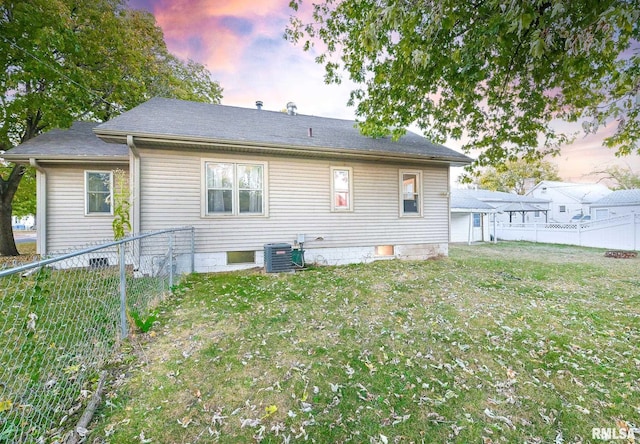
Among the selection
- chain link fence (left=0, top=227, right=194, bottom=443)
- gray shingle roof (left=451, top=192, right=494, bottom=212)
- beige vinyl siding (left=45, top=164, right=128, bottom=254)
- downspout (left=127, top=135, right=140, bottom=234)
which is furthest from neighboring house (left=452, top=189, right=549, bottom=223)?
chain link fence (left=0, top=227, right=194, bottom=443)

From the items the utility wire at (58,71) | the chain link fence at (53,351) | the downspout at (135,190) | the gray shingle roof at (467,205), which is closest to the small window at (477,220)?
the gray shingle roof at (467,205)

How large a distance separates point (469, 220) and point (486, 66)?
13.0 m

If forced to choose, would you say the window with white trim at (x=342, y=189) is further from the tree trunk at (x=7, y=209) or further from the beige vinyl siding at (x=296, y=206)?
the tree trunk at (x=7, y=209)

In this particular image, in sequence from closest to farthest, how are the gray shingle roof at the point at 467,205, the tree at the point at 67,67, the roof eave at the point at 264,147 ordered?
the roof eave at the point at 264,147
the tree at the point at 67,67
the gray shingle roof at the point at 467,205

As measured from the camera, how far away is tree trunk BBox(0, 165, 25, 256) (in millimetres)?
9348

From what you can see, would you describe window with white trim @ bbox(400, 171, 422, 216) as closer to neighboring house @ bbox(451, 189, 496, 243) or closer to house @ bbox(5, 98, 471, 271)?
house @ bbox(5, 98, 471, 271)

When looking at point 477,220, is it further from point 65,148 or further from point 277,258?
point 65,148

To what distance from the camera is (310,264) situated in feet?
26.1

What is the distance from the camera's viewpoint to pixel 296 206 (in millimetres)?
7859

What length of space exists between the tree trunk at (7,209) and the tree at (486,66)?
36.5ft

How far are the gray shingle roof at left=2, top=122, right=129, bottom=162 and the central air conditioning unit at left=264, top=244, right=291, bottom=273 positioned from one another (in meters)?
5.07

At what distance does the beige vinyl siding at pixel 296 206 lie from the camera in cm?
668

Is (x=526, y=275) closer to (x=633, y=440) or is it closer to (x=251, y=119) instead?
(x=633, y=440)

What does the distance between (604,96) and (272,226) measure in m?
7.58
